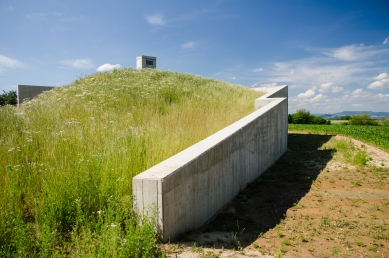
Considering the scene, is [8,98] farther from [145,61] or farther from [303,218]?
[303,218]

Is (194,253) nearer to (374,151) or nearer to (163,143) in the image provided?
(163,143)

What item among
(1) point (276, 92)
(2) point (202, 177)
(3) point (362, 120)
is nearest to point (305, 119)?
(3) point (362, 120)

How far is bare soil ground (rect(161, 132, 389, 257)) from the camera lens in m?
3.53

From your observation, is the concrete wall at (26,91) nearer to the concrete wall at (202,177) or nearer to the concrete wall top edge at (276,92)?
the concrete wall top edge at (276,92)

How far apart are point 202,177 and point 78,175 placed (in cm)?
180

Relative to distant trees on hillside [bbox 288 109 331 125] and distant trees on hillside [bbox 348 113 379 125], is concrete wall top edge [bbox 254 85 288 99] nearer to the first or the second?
distant trees on hillside [bbox 288 109 331 125]

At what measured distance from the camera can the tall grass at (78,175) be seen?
2.96m

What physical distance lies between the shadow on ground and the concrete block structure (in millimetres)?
17052

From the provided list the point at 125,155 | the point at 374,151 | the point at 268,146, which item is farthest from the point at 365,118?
the point at 125,155

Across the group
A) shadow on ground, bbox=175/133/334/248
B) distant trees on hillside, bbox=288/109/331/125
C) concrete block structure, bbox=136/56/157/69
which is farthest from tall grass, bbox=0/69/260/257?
distant trees on hillside, bbox=288/109/331/125

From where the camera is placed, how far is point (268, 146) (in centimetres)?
793

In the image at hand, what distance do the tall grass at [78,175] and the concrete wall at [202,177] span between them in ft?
1.13

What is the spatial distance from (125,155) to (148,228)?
176 cm

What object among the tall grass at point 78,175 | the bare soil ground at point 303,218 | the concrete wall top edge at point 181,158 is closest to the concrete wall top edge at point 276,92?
the tall grass at point 78,175
